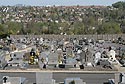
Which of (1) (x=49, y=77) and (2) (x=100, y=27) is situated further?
(2) (x=100, y=27)

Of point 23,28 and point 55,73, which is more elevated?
point 23,28

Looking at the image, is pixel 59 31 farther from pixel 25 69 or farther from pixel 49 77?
pixel 49 77

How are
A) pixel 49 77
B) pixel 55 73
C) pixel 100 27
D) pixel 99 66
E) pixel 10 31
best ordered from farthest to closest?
1. pixel 100 27
2. pixel 10 31
3. pixel 99 66
4. pixel 55 73
5. pixel 49 77

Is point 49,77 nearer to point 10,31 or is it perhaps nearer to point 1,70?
point 1,70

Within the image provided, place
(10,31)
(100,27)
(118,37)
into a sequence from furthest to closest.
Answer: (100,27)
(10,31)
(118,37)

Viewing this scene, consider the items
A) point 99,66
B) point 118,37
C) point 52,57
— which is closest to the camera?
point 99,66

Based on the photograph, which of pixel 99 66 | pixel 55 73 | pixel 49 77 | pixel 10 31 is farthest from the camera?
pixel 10 31

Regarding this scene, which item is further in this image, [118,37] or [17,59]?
[118,37]

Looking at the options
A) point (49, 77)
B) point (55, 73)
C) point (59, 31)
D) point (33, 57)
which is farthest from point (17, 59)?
point (59, 31)

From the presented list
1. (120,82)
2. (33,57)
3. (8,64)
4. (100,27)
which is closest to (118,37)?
(100,27)
